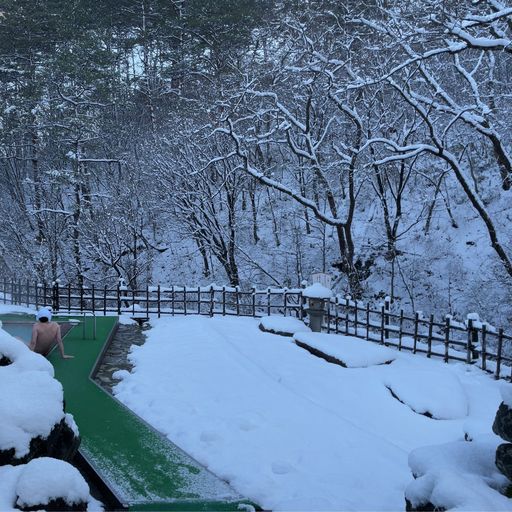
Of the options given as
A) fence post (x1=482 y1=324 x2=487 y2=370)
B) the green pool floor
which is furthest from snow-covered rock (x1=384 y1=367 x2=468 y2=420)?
the green pool floor

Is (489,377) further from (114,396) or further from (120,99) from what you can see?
(120,99)

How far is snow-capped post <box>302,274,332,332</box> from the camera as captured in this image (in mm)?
13750

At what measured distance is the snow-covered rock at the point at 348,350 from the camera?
1099 cm

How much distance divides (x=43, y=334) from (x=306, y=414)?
18.1ft

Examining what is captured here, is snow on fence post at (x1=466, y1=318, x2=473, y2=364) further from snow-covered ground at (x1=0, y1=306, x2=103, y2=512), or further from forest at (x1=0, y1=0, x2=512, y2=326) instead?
snow-covered ground at (x1=0, y1=306, x2=103, y2=512)

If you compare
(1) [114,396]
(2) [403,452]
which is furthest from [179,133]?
(2) [403,452]

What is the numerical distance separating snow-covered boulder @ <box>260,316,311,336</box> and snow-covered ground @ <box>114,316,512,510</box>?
2.81 feet

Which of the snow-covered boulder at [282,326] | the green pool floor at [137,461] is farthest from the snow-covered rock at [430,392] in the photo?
the green pool floor at [137,461]

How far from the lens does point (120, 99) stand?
29484 mm

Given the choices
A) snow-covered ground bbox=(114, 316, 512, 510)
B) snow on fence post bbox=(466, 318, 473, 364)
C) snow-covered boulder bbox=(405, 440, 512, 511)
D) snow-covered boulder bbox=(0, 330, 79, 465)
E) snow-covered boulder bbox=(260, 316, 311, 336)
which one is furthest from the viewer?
snow-covered boulder bbox=(260, 316, 311, 336)

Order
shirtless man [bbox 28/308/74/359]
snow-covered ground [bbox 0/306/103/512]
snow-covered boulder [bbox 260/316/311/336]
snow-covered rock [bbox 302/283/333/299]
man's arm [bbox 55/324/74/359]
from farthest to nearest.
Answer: snow-covered boulder [bbox 260/316/311/336] < snow-covered rock [bbox 302/283/333/299] < man's arm [bbox 55/324/74/359] < shirtless man [bbox 28/308/74/359] < snow-covered ground [bbox 0/306/103/512]

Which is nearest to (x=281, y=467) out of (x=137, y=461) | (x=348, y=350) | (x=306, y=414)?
(x=137, y=461)

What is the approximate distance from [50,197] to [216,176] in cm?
889

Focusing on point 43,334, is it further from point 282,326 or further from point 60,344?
point 282,326
